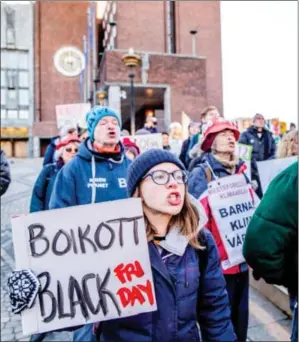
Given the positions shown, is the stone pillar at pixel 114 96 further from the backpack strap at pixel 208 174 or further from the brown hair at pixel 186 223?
the brown hair at pixel 186 223

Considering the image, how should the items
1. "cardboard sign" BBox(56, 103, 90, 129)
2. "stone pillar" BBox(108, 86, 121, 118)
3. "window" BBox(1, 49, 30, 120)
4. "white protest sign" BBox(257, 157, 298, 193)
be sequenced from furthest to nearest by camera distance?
"window" BBox(1, 49, 30, 120) → "stone pillar" BBox(108, 86, 121, 118) → "cardboard sign" BBox(56, 103, 90, 129) → "white protest sign" BBox(257, 157, 298, 193)

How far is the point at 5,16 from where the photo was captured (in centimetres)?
3075

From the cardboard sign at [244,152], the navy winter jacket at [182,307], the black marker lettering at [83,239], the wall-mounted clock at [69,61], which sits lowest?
the navy winter jacket at [182,307]

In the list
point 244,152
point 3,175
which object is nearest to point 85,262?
point 3,175

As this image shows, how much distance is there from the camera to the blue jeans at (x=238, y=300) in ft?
9.16

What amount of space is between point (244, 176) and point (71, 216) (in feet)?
5.76

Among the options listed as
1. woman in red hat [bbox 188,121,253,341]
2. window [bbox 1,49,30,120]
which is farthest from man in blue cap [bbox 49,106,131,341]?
window [bbox 1,49,30,120]

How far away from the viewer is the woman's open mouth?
1747 mm

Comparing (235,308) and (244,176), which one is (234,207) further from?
(235,308)

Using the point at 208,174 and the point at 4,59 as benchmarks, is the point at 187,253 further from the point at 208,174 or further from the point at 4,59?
the point at 4,59

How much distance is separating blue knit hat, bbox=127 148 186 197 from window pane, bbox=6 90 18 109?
3147cm

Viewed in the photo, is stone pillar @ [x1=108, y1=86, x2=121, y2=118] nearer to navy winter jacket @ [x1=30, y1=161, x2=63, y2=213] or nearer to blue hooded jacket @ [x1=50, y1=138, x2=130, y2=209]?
navy winter jacket @ [x1=30, y1=161, x2=63, y2=213]

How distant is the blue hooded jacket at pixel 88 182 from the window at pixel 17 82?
2982cm

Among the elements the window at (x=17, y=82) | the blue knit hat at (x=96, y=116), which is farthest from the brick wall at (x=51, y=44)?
the blue knit hat at (x=96, y=116)
